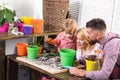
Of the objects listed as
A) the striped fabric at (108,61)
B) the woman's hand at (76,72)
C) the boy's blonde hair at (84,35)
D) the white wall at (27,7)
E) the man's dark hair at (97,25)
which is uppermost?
the white wall at (27,7)

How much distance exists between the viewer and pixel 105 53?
1.87 meters

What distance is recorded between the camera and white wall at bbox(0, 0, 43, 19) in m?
3.03

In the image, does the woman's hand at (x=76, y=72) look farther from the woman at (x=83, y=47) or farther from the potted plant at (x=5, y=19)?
the potted plant at (x=5, y=19)

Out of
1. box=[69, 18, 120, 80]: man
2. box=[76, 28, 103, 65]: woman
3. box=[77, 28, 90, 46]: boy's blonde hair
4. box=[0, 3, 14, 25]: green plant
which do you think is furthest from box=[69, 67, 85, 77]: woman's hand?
box=[0, 3, 14, 25]: green plant

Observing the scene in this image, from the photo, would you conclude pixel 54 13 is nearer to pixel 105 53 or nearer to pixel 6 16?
pixel 6 16

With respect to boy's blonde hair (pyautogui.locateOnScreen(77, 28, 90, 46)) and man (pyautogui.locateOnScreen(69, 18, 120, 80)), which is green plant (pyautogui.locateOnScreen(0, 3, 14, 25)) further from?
man (pyautogui.locateOnScreen(69, 18, 120, 80))

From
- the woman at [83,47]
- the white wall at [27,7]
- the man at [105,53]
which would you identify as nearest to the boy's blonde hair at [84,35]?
the woman at [83,47]

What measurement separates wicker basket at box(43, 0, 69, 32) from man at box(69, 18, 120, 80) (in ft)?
3.35

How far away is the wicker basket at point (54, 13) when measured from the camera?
289 centimetres

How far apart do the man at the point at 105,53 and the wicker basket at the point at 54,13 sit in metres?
1.02

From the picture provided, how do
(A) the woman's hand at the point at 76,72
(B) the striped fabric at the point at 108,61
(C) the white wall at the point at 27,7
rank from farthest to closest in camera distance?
(C) the white wall at the point at 27,7
(A) the woman's hand at the point at 76,72
(B) the striped fabric at the point at 108,61

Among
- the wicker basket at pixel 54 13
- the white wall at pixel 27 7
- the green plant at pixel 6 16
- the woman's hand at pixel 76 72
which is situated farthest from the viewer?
the white wall at pixel 27 7

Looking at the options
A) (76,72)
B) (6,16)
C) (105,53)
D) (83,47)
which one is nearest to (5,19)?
(6,16)

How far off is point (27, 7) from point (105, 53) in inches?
61.9
